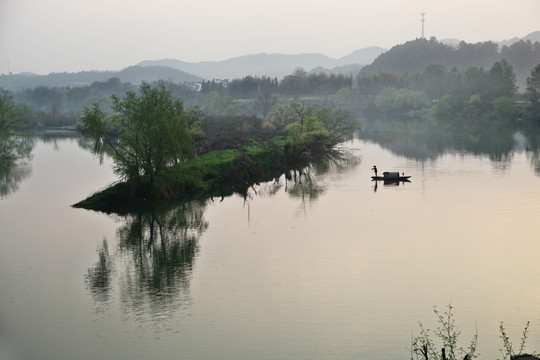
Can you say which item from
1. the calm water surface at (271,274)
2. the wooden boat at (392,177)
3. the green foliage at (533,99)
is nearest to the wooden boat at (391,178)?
the wooden boat at (392,177)

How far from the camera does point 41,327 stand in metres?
30.0

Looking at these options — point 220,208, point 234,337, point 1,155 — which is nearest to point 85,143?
point 1,155

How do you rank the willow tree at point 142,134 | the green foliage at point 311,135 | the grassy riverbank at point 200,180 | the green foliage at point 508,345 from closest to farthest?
the green foliage at point 508,345
the grassy riverbank at point 200,180
the willow tree at point 142,134
the green foliage at point 311,135

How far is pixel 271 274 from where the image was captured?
3703 cm

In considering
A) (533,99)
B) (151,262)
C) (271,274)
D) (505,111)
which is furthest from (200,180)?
(533,99)

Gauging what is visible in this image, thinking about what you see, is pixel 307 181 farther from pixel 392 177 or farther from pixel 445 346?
pixel 445 346

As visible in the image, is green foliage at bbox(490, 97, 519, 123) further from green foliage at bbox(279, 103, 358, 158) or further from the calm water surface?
the calm water surface

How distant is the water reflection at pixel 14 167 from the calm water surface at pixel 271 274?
34.5ft

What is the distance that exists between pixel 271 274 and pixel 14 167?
71112mm

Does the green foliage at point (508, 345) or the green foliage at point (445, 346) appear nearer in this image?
the green foliage at point (508, 345)

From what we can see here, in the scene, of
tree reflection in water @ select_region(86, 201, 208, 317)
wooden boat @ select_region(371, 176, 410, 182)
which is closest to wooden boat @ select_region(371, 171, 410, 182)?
wooden boat @ select_region(371, 176, 410, 182)

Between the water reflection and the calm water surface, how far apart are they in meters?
10.5

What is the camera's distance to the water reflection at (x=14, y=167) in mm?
75000

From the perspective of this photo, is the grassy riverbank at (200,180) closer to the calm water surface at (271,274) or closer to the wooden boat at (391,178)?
the calm water surface at (271,274)
